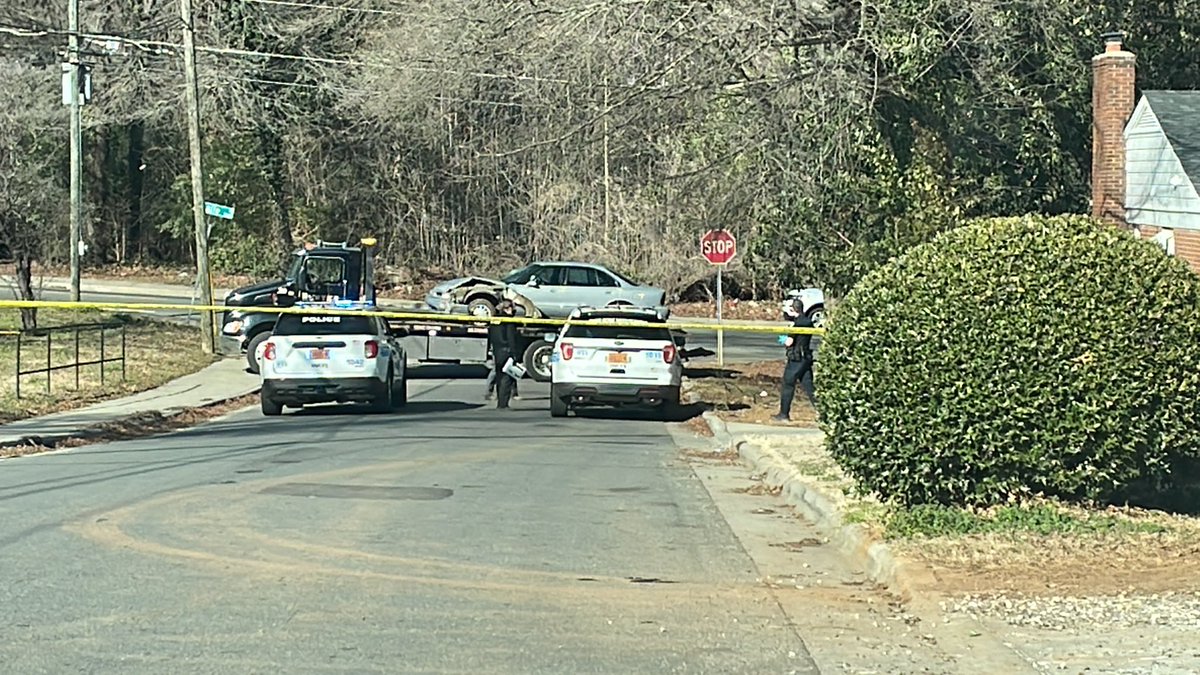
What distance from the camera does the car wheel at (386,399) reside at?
23578 mm

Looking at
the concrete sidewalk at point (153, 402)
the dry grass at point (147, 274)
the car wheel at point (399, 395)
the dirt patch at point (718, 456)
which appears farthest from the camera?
the dry grass at point (147, 274)

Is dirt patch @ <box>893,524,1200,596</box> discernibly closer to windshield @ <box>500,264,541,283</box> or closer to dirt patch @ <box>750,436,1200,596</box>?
dirt patch @ <box>750,436,1200,596</box>

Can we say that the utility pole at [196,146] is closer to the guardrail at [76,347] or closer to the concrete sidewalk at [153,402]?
the concrete sidewalk at [153,402]

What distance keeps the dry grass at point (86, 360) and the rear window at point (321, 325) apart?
337cm

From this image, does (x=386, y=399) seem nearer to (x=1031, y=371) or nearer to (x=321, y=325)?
(x=321, y=325)

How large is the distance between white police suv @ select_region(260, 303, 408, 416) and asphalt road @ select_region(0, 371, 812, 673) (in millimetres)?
5508

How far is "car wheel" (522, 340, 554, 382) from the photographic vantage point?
28.8m

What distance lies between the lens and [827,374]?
11820 mm

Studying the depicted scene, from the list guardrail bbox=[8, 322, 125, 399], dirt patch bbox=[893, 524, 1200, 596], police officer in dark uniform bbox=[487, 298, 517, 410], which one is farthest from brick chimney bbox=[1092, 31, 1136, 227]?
dirt patch bbox=[893, 524, 1200, 596]

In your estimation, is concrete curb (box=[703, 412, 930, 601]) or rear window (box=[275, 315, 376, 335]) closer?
concrete curb (box=[703, 412, 930, 601])

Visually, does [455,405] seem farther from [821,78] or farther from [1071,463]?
[1071,463]

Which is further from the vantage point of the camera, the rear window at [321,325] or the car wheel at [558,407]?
the rear window at [321,325]

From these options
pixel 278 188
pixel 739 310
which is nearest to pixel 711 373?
pixel 739 310

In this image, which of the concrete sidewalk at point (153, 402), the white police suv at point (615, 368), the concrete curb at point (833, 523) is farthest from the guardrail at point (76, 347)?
the concrete curb at point (833, 523)
